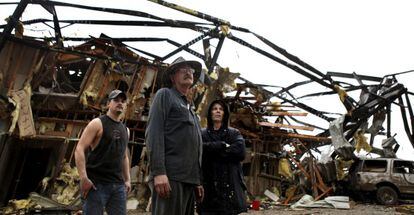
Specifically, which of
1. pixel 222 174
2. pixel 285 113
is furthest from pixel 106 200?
pixel 285 113

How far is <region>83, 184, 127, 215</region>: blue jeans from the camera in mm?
3701

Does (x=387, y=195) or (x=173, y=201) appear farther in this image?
(x=387, y=195)

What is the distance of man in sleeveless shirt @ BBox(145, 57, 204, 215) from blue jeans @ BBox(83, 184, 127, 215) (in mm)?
740

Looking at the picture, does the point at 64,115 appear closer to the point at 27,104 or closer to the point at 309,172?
the point at 27,104

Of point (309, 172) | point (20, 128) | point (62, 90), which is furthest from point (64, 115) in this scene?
point (309, 172)

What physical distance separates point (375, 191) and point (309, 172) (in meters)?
2.77

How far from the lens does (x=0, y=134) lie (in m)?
10.8

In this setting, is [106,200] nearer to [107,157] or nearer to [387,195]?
[107,157]

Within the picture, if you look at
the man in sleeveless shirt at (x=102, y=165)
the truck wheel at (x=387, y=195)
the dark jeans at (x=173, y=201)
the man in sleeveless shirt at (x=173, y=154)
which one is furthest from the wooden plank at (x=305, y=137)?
the dark jeans at (x=173, y=201)

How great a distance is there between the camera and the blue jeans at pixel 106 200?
Answer: 3.70m

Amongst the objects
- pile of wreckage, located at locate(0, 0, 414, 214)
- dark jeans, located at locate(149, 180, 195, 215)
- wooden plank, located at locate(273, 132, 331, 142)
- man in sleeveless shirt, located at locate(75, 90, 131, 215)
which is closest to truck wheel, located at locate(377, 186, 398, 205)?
pile of wreckage, located at locate(0, 0, 414, 214)

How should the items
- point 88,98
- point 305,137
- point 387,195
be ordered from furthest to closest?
point 305,137
point 387,195
point 88,98

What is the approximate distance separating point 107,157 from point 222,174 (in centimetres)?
113

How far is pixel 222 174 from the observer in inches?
156
